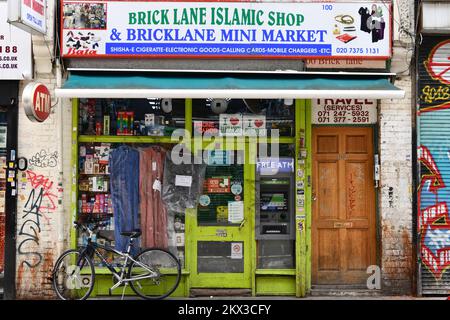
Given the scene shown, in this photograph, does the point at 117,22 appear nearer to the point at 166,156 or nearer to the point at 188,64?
the point at 188,64

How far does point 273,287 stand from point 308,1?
427 cm

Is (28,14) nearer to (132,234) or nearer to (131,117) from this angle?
(131,117)

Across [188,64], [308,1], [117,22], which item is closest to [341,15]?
[308,1]

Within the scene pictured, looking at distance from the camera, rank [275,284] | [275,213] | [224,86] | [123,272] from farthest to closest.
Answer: [275,213]
[275,284]
[123,272]
[224,86]

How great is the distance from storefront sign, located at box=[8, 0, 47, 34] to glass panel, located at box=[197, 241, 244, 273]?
384 cm

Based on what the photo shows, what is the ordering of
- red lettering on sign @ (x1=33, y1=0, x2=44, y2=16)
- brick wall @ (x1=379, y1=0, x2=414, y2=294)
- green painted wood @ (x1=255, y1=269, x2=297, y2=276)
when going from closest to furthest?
red lettering on sign @ (x1=33, y1=0, x2=44, y2=16), brick wall @ (x1=379, y1=0, x2=414, y2=294), green painted wood @ (x1=255, y1=269, x2=297, y2=276)

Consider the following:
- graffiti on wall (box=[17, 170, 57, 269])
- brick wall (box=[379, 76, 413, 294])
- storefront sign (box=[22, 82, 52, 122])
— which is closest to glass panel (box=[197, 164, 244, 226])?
brick wall (box=[379, 76, 413, 294])

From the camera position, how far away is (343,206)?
8180 mm

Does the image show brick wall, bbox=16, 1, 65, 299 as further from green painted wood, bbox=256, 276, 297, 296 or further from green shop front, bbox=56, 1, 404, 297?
green painted wood, bbox=256, 276, 297, 296

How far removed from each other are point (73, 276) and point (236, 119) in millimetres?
3327

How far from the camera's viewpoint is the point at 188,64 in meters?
7.95

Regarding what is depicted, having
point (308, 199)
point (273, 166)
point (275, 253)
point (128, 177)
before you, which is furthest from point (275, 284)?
point (128, 177)

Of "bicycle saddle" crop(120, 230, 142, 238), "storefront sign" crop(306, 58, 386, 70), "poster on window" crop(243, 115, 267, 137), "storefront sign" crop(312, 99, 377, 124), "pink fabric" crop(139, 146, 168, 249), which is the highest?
"storefront sign" crop(306, 58, 386, 70)

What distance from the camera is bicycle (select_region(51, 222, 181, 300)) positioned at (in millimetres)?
7719
